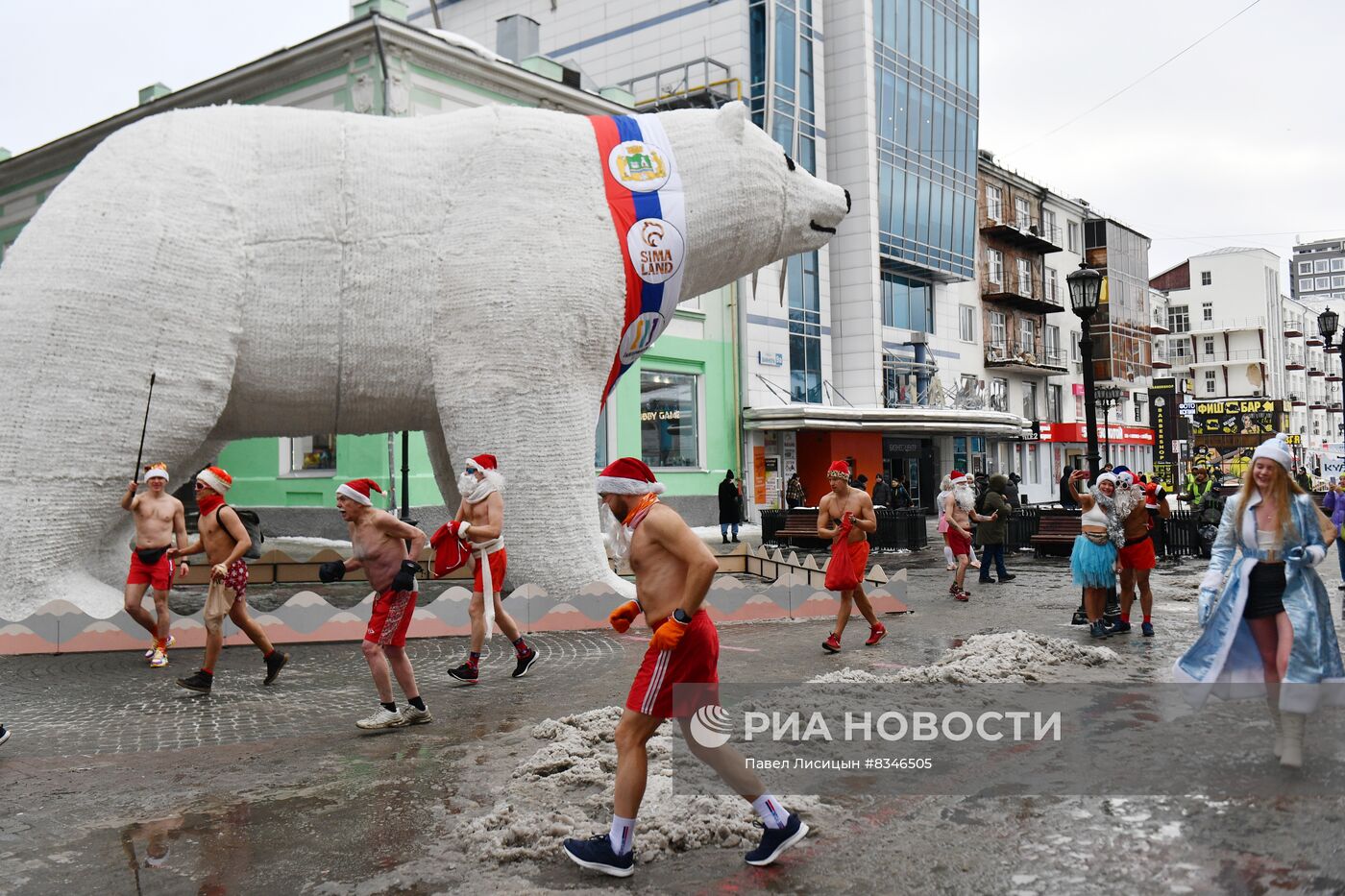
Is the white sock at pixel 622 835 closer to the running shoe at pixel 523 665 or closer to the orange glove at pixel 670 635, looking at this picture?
the orange glove at pixel 670 635

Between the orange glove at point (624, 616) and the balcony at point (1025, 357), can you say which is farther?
the balcony at point (1025, 357)

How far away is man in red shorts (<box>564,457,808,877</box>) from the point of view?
3664 millimetres

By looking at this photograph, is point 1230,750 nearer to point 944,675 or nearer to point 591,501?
point 944,675

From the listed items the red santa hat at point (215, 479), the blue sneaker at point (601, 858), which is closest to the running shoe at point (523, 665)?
the red santa hat at point (215, 479)

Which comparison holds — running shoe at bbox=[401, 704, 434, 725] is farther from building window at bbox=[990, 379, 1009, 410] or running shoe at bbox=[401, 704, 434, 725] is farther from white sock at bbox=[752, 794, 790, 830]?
building window at bbox=[990, 379, 1009, 410]

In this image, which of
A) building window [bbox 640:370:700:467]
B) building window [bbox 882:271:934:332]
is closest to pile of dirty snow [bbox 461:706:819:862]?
building window [bbox 640:370:700:467]

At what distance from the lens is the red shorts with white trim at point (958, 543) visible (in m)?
11.9

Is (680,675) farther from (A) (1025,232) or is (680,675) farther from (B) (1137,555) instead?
(A) (1025,232)

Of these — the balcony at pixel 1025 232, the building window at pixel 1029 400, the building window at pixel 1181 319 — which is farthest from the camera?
the building window at pixel 1181 319

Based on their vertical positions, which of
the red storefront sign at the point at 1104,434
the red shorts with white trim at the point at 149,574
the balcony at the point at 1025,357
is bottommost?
the red shorts with white trim at the point at 149,574

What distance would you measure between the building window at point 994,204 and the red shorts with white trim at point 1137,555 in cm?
2929

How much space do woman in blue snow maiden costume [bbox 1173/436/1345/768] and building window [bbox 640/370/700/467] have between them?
17352 mm

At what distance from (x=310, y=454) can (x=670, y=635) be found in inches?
614

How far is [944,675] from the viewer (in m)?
6.66
